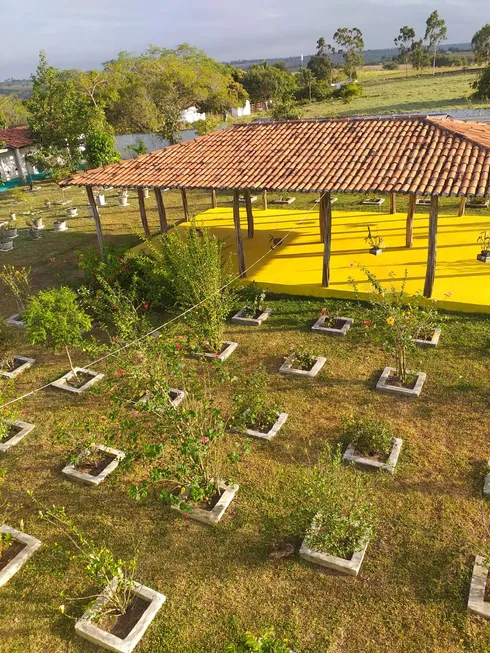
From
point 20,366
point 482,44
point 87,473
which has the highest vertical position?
point 482,44

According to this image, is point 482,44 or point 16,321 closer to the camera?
point 16,321

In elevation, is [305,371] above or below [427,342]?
below

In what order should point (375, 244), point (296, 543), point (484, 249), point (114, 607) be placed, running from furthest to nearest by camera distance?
point (375, 244), point (484, 249), point (296, 543), point (114, 607)

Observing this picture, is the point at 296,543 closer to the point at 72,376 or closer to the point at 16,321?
the point at 72,376

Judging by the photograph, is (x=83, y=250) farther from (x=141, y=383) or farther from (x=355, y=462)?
(x=355, y=462)

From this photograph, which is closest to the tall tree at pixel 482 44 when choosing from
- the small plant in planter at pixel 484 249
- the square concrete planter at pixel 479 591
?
the small plant in planter at pixel 484 249

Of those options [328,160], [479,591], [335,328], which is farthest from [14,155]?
[479,591]
